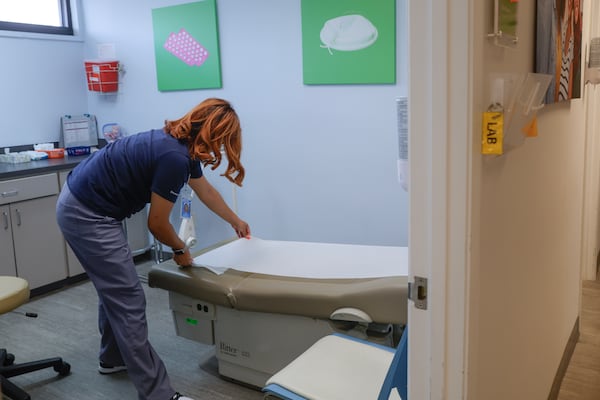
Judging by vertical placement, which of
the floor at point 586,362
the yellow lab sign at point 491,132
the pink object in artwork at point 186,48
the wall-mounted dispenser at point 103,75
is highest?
the pink object in artwork at point 186,48

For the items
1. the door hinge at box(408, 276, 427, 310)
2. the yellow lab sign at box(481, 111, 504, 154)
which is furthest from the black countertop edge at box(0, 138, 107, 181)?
the yellow lab sign at box(481, 111, 504, 154)

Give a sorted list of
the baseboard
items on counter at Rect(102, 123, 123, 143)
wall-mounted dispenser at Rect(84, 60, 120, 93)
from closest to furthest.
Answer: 1. the baseboard
2. wall-mounted dispenser at Rect(84, 60, 120, 93)
3. items on counter at Rect(102, 123, 123, 143)

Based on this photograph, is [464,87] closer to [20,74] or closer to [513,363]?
[513,363]

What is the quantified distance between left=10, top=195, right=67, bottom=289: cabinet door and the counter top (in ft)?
0.60

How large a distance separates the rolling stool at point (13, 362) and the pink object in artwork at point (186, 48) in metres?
1.88

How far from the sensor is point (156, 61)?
3.85 meters

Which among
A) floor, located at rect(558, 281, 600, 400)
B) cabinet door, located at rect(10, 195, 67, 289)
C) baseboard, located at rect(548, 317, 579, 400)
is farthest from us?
cabinet door, located at rect(10, 195, 67, 289)

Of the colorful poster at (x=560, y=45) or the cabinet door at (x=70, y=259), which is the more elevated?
the colorful poster at (x=560, y=45)

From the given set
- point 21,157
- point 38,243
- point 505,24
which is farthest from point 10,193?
point 505,24

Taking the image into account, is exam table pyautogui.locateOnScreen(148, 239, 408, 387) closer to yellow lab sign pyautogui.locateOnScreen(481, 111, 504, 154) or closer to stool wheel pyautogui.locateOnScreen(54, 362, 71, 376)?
stool wheel pyautogui.locateOnScreen(54, 362, 71, 376)

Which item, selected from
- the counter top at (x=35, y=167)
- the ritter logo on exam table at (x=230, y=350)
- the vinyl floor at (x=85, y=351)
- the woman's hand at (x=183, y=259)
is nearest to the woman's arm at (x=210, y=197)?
the woman's hand at (x=183, y=259)

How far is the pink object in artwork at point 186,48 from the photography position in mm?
3602

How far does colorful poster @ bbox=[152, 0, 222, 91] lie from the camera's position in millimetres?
3518

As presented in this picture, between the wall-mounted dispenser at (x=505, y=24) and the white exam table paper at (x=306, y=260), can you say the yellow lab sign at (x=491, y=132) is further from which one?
the white exam table paper at (x=306, y=260)
